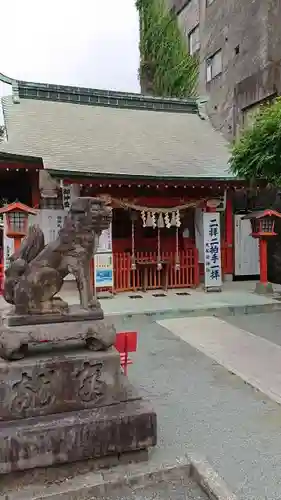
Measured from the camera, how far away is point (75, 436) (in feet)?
9.25

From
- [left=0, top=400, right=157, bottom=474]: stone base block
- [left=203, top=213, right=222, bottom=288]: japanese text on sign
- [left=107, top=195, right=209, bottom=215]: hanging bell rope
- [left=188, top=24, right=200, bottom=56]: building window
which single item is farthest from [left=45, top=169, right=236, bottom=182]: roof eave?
[left=188, top=24, right=200, bottom=56]: building window

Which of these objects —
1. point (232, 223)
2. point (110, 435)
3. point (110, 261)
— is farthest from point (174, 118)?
point (110, 435)

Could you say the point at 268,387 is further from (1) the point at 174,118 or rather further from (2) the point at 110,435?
(1) the point at 174,118

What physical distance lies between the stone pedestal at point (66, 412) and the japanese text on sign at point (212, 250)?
8.14 m

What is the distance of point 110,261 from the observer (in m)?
10.3

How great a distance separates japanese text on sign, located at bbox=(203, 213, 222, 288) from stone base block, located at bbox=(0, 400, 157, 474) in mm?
8161

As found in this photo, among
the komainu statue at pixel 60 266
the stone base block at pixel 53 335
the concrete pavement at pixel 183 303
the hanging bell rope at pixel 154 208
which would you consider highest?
the hanging bell rope at pixel 154 208

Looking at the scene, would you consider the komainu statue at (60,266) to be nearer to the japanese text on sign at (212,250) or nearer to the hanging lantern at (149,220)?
the hanging lantern at (149,220)

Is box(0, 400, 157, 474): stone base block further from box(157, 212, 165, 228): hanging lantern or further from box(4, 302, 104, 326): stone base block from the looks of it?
box(157, 212, 165, 228): hanging lantern

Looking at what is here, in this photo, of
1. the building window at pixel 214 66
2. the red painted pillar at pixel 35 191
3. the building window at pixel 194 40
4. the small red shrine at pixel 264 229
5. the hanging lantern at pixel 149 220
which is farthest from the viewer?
the building window at pixel 194 40

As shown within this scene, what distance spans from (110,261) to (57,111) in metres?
7.23

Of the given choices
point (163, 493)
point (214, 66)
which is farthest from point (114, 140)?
point (214, 66)

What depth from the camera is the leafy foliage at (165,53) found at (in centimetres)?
2308

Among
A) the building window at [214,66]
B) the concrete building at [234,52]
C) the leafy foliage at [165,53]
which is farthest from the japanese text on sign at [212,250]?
the leafy foliage at [165,53]
